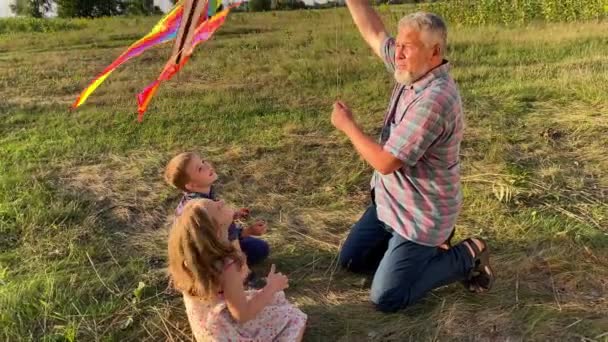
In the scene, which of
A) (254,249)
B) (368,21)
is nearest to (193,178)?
(254,249)

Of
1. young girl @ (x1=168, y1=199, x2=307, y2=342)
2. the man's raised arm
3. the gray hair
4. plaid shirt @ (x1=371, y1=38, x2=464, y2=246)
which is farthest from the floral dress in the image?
the man's raised arm

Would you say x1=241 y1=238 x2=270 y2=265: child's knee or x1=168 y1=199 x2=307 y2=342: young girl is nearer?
x1=168 y1=199 x2=307 y2=342: young girl

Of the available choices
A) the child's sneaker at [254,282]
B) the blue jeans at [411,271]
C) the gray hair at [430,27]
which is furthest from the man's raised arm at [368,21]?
the child's sneaker at [254,282]

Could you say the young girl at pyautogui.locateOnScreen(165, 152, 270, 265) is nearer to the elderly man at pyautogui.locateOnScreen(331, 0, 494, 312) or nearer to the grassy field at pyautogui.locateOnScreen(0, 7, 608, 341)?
the grassy field at pyautogui.locateOnScreen(0, 7, 608, 341)

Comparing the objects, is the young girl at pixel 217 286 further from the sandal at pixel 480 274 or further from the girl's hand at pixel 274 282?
the sandal at pixel 480 274

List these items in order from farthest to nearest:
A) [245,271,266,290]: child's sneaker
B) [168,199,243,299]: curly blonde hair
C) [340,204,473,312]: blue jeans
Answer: [245,271,266,290]: child's sneaker
[340,204,473,312]: blue jeans
[168,199,243,299]: curly blonde hair

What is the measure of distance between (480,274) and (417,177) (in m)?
0.62

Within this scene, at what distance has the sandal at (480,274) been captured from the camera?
265cm

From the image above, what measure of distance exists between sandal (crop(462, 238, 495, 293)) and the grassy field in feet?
0.19

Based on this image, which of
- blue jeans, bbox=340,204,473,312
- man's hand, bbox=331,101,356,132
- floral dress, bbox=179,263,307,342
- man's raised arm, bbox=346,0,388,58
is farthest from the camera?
man's raised arm, bbox=346,0,388,58

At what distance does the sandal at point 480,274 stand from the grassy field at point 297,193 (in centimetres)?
6

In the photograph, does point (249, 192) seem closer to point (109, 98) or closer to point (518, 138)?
point (518, 138)

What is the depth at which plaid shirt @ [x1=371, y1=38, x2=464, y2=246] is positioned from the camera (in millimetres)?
2285

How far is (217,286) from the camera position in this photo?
6.79 feet
